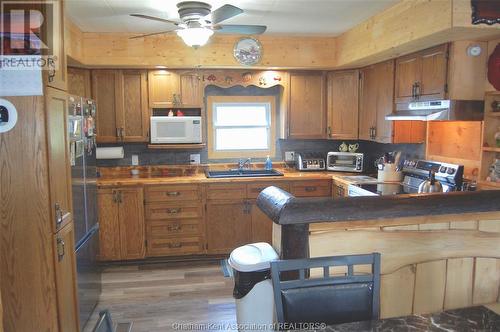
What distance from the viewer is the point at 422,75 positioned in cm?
343

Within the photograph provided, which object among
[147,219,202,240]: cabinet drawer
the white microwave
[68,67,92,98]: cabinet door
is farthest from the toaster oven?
[68,67,92,98]: cabinet door

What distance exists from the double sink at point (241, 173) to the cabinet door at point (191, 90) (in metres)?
0.82

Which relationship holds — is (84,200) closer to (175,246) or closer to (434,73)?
(175,246)

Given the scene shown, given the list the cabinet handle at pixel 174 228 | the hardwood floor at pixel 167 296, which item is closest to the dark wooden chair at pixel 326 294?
the hardwood floor at pixel 167 296

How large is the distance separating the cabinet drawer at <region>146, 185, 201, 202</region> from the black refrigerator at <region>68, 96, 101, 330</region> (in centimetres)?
83

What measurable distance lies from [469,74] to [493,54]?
8.3 inches

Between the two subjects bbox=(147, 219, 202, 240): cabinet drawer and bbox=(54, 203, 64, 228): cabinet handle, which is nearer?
bbox=(54, 203, 64, 228): cabinet handle

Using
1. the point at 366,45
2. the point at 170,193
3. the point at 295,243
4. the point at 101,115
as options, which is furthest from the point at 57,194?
the point at 366,45

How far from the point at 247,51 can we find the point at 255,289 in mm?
2878

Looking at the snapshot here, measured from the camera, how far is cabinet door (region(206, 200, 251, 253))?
432 centimetres

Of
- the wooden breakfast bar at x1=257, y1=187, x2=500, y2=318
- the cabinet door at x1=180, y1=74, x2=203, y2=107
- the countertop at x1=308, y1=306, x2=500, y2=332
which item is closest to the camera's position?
the countertop at x1=308, y1=306, x2=500, y2=332

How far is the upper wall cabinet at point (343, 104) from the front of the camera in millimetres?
4555

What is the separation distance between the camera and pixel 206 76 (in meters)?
4.50

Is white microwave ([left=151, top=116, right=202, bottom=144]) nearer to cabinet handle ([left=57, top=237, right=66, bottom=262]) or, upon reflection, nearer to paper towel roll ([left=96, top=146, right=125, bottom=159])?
paper towel roll ([left=96, top=146, right=125, bottom=159])
